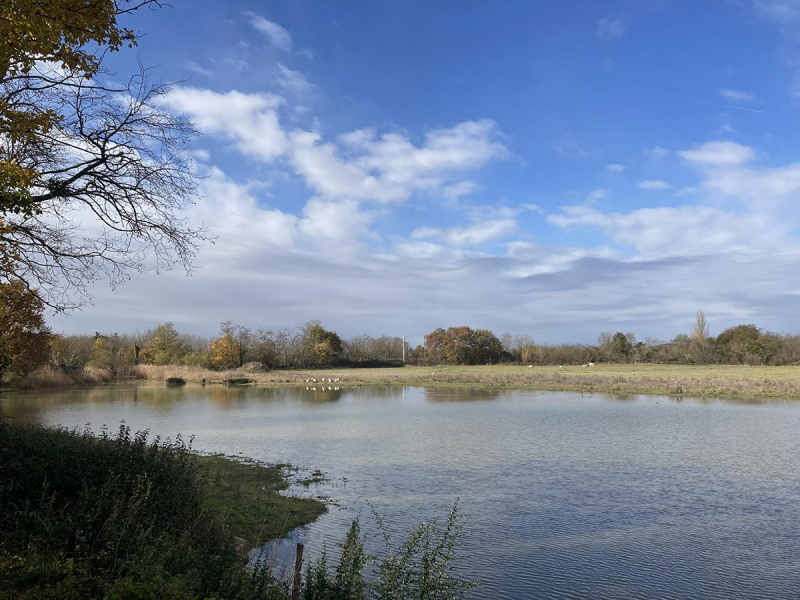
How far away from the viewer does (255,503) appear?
1304 cm

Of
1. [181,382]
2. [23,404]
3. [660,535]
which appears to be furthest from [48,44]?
[181,382]

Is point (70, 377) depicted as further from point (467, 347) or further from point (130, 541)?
point (467, 347)

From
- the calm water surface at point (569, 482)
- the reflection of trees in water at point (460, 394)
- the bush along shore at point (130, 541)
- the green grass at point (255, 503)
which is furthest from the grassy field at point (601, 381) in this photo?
the bush along shore at point (130, 541)

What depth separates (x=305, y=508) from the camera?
13258mm

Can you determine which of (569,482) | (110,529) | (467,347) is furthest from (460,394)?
(467,347)

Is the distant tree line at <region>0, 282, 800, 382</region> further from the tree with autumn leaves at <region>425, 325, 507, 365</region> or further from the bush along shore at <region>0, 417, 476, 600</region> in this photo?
the bush along shore at <region>0, 417, 476, 600</region>

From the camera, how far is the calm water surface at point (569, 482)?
9.80 metres

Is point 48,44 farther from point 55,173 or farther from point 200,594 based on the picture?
point 200,594

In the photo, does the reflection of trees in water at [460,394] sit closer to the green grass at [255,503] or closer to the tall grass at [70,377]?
the green grass at [255,503]

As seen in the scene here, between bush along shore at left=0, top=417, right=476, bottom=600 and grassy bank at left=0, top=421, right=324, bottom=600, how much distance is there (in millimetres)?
17

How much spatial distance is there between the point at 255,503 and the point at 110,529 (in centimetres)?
659

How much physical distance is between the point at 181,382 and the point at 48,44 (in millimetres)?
69551

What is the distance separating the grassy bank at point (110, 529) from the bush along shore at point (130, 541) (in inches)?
0.7

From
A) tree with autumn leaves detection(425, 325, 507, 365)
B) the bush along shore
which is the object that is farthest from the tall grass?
tree with autumn leaves detection(425, 325, 507, 365)
